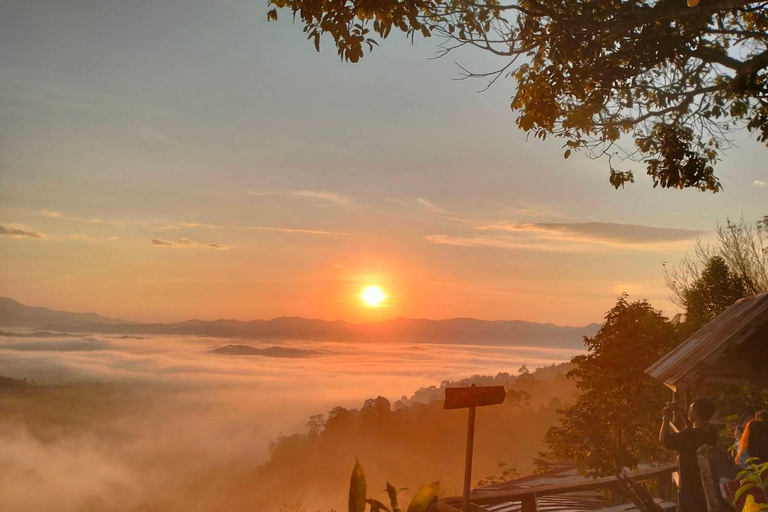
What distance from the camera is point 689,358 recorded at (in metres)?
11.0

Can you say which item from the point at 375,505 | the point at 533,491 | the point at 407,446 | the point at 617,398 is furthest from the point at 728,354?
the point at 407,446

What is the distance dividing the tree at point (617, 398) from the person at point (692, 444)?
1020cm

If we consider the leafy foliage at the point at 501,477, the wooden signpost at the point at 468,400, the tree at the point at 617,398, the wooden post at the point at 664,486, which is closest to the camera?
the wooden signpost at the point at 468,400

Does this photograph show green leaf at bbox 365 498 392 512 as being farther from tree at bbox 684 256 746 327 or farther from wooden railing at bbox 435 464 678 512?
tree at bbox 684 256 746 327

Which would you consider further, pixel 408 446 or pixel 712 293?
pixel 408 446

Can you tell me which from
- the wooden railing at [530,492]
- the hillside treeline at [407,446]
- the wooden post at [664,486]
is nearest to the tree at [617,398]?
the wooden post at [664,486]

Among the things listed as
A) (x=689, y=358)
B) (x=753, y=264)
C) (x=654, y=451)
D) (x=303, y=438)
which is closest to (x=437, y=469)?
(x=303, y=438)

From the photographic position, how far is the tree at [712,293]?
26672mm

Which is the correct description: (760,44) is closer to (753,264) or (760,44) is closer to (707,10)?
(707,10)

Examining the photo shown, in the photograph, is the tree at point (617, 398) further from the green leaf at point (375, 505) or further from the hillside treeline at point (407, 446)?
the hillside treeline at point (407, 446)

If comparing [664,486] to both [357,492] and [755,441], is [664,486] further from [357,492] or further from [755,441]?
[357,492]

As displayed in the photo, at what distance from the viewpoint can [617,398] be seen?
63.2 feet

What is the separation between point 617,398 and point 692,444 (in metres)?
11.1

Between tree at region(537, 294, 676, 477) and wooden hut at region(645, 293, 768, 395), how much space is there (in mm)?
6908
